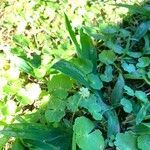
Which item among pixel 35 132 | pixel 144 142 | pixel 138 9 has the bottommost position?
pixel 144 142

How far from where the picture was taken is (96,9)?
8.51ft

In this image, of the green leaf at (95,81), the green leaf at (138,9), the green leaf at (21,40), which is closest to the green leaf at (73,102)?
the green leaf at (95,81)

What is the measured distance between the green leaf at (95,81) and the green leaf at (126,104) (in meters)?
0.14

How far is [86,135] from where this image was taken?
1.92 metres

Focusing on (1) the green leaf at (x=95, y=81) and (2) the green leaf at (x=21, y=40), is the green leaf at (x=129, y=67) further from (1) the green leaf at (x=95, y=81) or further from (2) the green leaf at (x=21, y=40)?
(2) the green leaf at (x=21, y=40)

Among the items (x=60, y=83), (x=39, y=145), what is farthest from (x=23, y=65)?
(x=39, y=145)

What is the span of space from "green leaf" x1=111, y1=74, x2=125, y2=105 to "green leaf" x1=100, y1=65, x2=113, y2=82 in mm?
49

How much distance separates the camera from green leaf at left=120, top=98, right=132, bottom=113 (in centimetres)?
207

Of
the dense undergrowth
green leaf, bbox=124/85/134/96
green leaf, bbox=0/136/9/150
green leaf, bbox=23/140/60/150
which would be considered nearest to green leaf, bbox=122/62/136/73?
the dense undergrowth

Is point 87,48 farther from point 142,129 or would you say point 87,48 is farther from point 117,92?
point 142,129

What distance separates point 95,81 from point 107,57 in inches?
Result: 8.0

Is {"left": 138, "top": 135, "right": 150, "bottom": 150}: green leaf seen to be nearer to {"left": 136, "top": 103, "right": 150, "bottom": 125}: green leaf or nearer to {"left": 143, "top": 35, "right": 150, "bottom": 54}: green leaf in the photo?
{"left": 136, "top": 103, "right": 150, "bottom": 125}: green leaf

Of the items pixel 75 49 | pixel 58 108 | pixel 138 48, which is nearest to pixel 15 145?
pixel 58 108

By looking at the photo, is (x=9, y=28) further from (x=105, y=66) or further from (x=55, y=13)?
(x=105, y=66)
